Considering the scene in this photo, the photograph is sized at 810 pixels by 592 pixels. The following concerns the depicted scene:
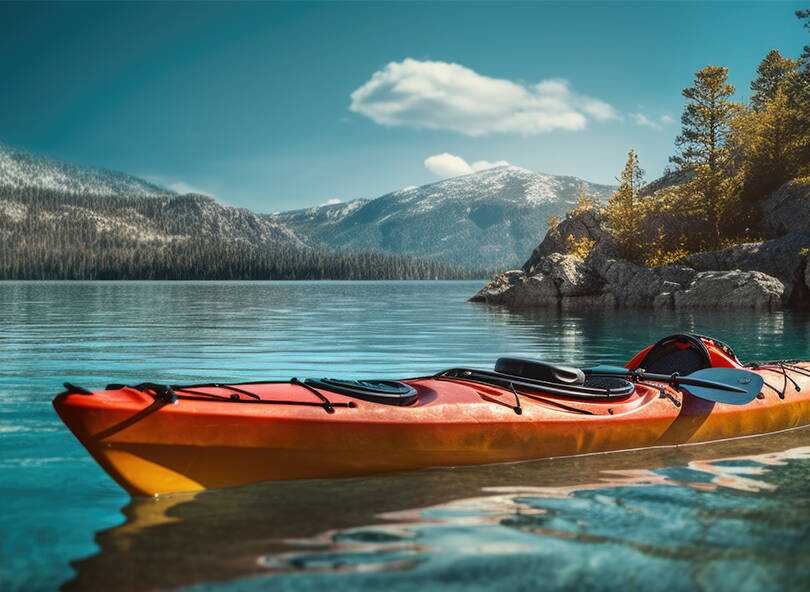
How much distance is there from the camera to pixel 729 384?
8359 mm

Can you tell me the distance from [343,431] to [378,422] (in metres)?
0.36

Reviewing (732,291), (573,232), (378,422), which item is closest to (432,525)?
(378,422)

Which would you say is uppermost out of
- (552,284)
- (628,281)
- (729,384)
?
(628,281)

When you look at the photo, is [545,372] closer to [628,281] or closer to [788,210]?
[628,281]

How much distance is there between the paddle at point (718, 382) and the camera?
8156 mm

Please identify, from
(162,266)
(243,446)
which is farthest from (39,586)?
(162,266)

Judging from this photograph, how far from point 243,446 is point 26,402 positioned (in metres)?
6.20

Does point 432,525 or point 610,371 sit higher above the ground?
point 610,371

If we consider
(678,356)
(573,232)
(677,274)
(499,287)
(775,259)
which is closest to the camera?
(678,356)

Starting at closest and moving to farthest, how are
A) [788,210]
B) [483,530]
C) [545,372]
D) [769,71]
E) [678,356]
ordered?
[483,530], [545,372], [678,356], [788,210], [769,71]

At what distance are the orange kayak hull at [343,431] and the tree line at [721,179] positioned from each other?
36.0m

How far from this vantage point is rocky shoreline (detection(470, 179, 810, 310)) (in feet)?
113

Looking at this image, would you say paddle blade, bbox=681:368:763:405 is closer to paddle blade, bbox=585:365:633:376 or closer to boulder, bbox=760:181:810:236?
paddle blade, bbox=585:365:633:376

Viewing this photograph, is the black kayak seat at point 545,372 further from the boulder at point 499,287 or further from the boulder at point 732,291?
the boulder at point 499,287
